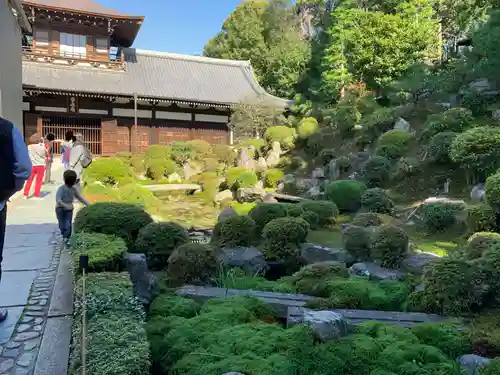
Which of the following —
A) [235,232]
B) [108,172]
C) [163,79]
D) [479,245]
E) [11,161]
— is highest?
[163,79]

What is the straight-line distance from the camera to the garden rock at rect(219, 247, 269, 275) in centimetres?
623

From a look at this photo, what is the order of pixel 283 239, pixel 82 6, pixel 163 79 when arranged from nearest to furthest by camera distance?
pixel 283 239 → pixel 82 6 → pixel 163 79

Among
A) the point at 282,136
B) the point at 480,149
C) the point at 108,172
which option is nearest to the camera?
the point at 480,149

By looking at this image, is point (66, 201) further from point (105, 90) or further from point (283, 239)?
point (105, 90)

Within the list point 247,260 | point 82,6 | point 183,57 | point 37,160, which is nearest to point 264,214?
point 247,260

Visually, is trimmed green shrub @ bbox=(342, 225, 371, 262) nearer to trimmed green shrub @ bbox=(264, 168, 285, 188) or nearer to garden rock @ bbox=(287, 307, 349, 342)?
garden rock @ bbox=(287, 307, 349, 342)

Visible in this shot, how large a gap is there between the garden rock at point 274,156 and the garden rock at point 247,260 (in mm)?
12460

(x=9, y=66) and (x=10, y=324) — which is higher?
(x=9, y=66)

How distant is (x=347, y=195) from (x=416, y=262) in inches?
196

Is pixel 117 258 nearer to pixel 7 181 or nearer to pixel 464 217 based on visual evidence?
pixel 7 181

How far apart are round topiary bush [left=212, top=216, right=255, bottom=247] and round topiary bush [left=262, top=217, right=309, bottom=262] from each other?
16.7 inches

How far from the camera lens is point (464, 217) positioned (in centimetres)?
805

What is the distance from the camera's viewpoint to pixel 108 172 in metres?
14.1

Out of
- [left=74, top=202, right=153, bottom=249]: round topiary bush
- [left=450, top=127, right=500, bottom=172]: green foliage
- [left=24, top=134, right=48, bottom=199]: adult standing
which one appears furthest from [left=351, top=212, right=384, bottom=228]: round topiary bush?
[left=24, top=134, right=48, bottom=199]: adult standing
